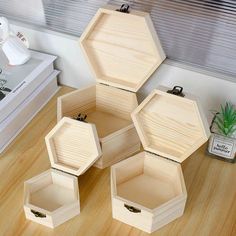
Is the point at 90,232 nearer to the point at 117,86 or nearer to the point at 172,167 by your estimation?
the point at 172,167

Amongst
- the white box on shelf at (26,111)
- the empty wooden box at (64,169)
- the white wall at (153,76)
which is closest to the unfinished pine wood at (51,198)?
the empty wooden box at (64,169)

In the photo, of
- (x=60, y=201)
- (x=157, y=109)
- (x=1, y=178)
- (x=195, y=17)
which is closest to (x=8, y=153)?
(x=1, y=178)

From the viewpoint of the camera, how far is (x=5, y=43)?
0.89 m

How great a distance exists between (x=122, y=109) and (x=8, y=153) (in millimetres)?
264

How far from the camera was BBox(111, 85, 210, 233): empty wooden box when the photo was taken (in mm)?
681

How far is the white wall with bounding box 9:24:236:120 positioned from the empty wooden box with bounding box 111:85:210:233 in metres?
0.13

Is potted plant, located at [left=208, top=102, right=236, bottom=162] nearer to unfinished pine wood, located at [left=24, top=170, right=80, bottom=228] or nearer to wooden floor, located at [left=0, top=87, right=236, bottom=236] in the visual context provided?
wooden floor, located at [left=0, top=87, right=236, bottom=236]

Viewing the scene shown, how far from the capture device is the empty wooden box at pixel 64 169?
0.71m

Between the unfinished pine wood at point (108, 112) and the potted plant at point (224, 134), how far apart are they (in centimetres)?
16

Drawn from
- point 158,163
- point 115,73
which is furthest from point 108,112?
point 158,163

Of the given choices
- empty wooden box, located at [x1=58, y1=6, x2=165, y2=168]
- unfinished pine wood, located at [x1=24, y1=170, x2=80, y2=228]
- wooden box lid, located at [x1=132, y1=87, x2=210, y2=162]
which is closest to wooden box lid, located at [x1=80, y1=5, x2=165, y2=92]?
empty wooden box, located at [x1=58, y1=6, x2=165, y2=168]

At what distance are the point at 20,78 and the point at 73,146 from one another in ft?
0.75

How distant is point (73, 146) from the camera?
2.48 feet

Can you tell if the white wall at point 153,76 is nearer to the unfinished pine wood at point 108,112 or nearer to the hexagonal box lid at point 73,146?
the unfinished pine wood at point 108,112
